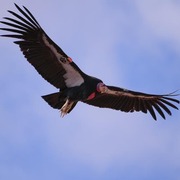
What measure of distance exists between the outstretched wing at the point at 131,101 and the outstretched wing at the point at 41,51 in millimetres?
1819

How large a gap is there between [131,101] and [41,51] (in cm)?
439

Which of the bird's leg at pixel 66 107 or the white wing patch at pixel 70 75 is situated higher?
the white wing patch at pixel 70 75

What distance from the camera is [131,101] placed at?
87.3 feet

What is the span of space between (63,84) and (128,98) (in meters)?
2.98

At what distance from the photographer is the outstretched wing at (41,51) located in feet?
77.4

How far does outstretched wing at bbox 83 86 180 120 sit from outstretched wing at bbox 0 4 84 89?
5.97ft

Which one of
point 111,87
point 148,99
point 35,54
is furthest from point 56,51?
point 148,99

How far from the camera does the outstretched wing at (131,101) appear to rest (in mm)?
26031

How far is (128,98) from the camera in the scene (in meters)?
26.5

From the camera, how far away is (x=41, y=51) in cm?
2383

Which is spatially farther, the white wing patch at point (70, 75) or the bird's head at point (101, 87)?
the bird's head at point (101, 87)

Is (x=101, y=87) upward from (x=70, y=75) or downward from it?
downward

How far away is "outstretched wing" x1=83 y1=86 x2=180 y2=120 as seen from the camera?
85.4 ft

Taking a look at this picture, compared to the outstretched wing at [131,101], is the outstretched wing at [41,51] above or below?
above
